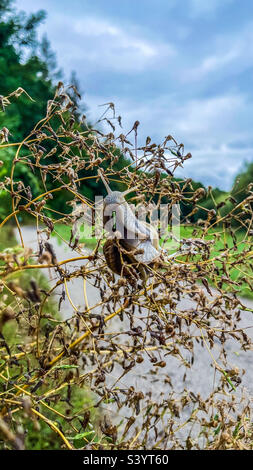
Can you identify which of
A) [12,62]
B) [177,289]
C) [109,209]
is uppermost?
[12,62]

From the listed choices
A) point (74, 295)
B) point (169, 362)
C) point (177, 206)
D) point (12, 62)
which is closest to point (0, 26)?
point (12, 62)

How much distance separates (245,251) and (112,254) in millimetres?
291

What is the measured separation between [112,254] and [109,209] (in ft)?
0.30

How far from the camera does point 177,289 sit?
2.31 feet

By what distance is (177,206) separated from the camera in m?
0.88

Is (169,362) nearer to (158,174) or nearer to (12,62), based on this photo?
(158,174)

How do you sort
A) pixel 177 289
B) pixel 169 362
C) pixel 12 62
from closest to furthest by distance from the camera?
Answer: pixel 177 289, pixel 169 362, pixel 12 62

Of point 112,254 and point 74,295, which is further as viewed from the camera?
point 74,295
